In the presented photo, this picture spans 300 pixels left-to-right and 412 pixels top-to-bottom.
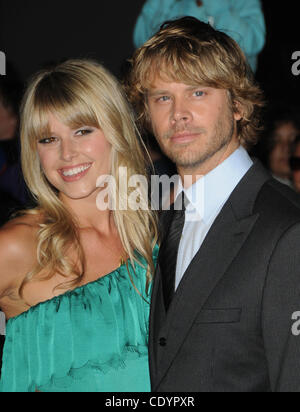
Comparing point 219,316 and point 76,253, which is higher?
point 76,253

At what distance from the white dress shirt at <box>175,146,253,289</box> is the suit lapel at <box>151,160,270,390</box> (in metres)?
0.13

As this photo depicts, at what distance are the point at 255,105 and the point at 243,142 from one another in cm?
20

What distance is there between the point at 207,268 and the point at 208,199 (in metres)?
0.37

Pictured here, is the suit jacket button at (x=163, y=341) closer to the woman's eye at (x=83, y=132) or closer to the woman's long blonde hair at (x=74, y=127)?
the woman's long blonde hair at (x=74, y=127)

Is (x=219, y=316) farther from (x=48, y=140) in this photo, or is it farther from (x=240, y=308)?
(x=48, y=140)

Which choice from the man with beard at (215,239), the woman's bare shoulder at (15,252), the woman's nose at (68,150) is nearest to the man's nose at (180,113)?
the man with beard at (215,239)

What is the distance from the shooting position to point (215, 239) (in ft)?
6.36

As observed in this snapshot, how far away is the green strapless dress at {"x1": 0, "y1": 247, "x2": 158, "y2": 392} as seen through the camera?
7.30ft

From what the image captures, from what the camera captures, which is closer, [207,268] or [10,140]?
[207,268]

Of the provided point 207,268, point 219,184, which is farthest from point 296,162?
point 207,268

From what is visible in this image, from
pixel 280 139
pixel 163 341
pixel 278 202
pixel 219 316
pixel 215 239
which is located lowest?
pixel 163 341

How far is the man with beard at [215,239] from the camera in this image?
5.72ft

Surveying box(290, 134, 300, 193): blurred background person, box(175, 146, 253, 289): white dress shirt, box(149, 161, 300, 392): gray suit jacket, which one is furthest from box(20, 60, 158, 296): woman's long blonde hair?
box(290, 134, 300, 193): blurred background person
